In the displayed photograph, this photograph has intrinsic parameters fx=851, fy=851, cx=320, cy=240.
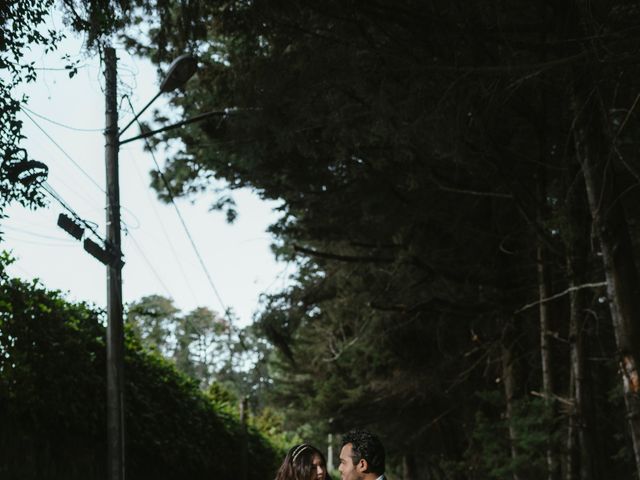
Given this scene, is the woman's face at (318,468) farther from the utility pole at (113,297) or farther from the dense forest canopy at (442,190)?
the dense forest canopy at (442,190)

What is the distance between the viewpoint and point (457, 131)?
11.4 meters

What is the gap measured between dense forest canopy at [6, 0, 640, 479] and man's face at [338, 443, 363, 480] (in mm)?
4552

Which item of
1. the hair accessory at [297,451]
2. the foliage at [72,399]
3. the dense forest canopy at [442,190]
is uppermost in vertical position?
the dense forest canopy at [442,190]

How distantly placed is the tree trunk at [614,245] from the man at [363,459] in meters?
5.65

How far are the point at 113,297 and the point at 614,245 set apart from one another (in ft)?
21.0

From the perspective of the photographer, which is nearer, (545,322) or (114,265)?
(114,265)

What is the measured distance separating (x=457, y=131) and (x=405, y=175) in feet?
15.1

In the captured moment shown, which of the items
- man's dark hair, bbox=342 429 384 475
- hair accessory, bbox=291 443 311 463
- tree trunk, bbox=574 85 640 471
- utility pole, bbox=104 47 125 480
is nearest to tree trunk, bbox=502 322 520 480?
tree trunk, bbox=574 85 640 471

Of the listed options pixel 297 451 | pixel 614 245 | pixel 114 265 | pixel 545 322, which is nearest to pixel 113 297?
pixel 114 265

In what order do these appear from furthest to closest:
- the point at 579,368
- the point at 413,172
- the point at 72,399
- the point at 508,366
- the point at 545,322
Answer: the point at 508,366, the point at 545,322, the point at 413,172, the point at 579,368, the point at 72,399

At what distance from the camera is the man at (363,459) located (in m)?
5.53

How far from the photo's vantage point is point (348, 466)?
5.59 m

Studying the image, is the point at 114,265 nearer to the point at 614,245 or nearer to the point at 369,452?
the point at 369,452

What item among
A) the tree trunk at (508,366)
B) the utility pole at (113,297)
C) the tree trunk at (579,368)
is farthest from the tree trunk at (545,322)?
the utility pole at (113,297)
